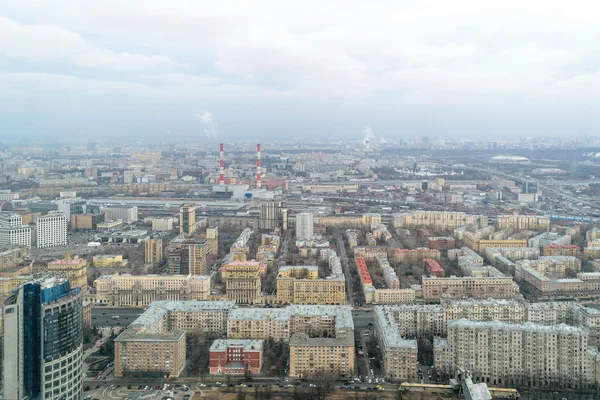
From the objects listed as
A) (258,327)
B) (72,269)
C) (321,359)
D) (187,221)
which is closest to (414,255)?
(258,327)

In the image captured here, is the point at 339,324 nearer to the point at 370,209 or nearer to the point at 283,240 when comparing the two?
the point at 283,240

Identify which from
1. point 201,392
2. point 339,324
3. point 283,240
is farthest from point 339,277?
point 283,240

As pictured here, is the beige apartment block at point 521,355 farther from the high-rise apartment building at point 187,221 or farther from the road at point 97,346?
the high-rise apartment building at point 187,221

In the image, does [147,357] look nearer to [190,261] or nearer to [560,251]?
[190,261]

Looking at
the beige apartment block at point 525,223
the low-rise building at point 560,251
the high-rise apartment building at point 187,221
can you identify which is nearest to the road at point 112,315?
the high-rise apartment building at point 187,221

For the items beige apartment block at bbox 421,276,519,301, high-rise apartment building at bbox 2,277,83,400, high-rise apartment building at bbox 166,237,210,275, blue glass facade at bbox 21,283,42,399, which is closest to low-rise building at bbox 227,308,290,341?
high-rise apartment building at bbox 2,277,83,400

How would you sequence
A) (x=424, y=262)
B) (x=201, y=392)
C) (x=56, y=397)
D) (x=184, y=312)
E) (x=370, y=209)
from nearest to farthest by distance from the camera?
(x=56, y=397) < (x=201, y=392) < (x=184, y=312) < (x=424, y=262) < (x=370, y=209)

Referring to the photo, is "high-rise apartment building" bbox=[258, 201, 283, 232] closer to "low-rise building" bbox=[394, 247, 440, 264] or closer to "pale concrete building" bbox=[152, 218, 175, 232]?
"pale concrete building" bbox=[152, 218, 175, 232]
